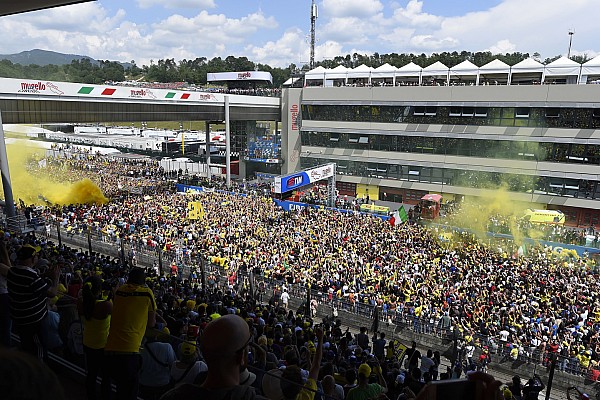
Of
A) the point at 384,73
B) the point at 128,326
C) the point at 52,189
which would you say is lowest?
the point at 52,189

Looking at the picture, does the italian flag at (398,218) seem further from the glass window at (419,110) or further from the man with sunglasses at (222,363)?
the man with sunglasses at (222,363)

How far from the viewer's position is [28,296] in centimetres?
411

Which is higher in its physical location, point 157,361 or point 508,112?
point 508,112

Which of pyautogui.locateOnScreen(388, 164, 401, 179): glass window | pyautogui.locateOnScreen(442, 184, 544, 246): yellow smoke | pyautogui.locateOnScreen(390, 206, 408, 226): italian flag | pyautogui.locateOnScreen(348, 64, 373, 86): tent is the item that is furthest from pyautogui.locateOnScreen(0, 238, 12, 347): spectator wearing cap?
pyautogui.locateOnScreen(348, 64, 373, 86): tent

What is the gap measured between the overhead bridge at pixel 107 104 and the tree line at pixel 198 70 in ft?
72.8

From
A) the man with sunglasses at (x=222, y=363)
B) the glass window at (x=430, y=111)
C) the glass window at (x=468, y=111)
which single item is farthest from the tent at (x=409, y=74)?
the man with sunglasses at (x=222, y=363)

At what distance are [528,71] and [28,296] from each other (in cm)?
3730

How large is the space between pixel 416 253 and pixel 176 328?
14.3 meters

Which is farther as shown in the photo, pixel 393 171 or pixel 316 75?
pixel 316 75

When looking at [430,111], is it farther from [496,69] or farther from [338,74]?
[338,74]

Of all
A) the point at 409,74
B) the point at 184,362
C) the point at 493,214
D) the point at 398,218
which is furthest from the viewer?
the point at 409,74

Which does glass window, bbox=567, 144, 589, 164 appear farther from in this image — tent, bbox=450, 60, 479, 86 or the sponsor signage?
the sponsor signage

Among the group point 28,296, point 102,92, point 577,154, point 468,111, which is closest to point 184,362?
point 28,296

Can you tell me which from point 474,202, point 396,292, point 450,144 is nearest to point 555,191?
point 474,202
